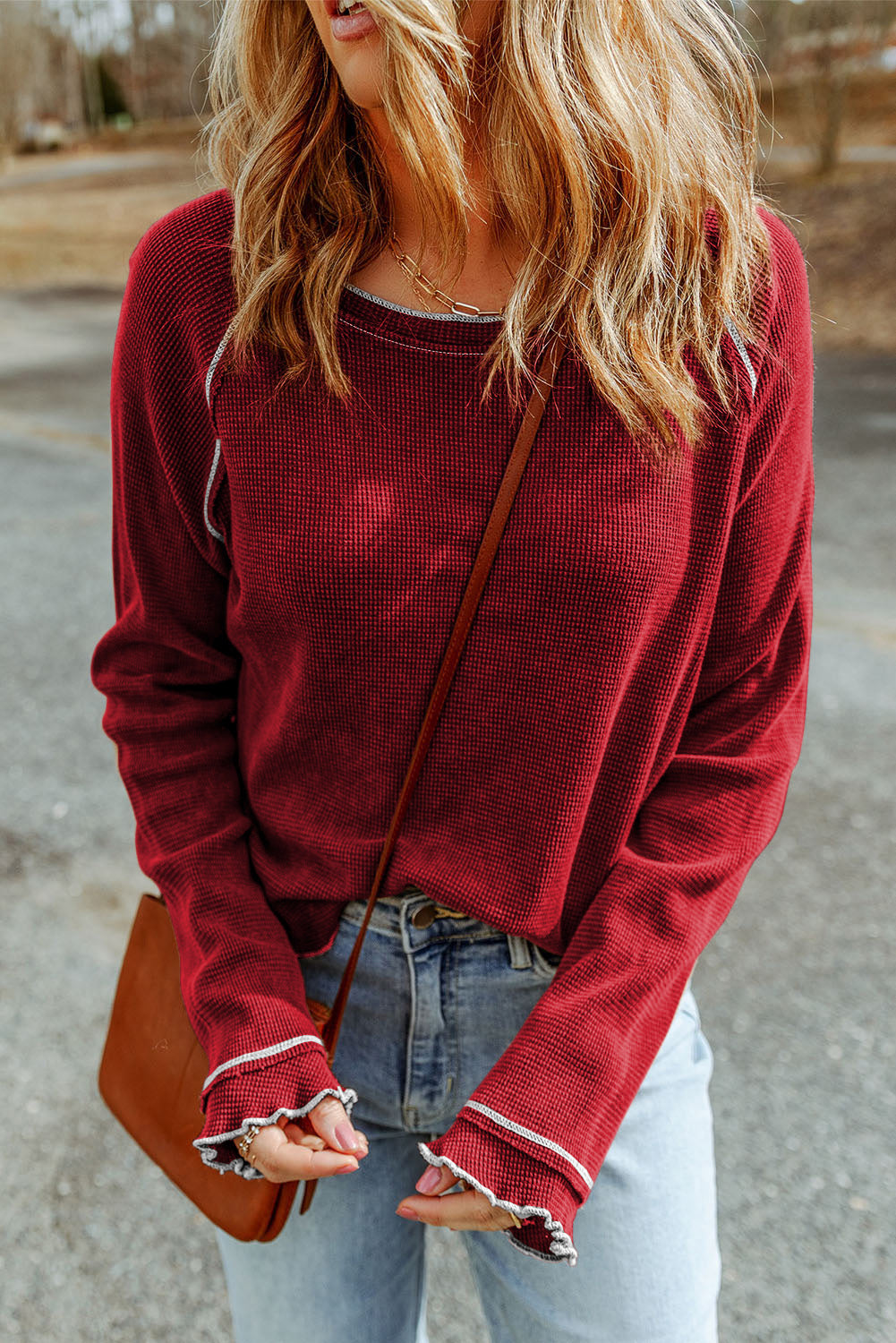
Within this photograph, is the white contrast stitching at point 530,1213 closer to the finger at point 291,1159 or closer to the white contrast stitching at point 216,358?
the finger at point 291,1159

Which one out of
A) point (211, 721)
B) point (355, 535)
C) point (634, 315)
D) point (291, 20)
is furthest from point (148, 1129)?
point (291, 20)

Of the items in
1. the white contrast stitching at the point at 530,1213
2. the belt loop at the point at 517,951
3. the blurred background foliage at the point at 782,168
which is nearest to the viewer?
the white contrast stitching at the point at 530,1213

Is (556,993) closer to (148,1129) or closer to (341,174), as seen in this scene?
(148,1129)

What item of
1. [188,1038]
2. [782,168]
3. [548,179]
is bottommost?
[782,168]

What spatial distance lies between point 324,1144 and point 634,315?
2.83 feet

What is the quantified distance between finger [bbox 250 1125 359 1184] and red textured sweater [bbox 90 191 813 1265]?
3 centimetres

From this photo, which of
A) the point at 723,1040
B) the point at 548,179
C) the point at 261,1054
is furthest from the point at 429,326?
the point at 723,1040

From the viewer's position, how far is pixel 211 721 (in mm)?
1373

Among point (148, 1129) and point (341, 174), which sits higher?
point (341, 174)

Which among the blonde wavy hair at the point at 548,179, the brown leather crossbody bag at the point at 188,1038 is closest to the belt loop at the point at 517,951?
the brown leather crossbody bag at the point at 188,1038

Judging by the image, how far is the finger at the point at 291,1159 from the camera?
3.66 ft

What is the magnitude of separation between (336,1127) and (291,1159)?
51 millimetres

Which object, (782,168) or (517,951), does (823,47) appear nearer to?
(782,168)

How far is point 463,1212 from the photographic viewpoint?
1.08 metres
